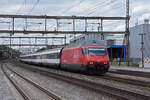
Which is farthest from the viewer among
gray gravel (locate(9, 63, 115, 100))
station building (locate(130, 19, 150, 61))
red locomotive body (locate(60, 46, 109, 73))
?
station building (locate(130, 19, 150, 61))

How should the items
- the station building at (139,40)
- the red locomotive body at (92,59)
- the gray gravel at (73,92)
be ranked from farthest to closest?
1. the station building at (139,40)
2. the red locomotive body at (92,59)
3. the gray gravel at (73,92)

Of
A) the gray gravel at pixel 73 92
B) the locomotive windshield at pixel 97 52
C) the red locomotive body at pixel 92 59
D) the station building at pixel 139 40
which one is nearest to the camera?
the gray gravel at pixel 73 92

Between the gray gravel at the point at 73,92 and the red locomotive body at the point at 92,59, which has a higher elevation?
the red locomotive body at the point at 92,59

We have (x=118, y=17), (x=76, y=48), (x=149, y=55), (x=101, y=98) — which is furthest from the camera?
(x=149, y=55)

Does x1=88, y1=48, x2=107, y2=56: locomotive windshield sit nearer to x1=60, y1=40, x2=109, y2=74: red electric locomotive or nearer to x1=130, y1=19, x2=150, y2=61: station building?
x1=60, y1=40, x2=109, y2=74: red electric locomotive

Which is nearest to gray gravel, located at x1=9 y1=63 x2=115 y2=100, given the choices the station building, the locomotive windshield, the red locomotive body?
the red locomotive body

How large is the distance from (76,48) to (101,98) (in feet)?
40.5

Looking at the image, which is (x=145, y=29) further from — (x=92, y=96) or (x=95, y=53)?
(x=92, y=96)

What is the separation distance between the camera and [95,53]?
845 inches

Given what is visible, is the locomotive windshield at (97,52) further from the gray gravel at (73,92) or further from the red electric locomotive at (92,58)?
the gray gravel at (73,92)

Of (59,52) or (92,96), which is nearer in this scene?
(92,96)

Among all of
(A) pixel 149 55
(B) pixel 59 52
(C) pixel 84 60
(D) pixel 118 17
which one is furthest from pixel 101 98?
(A) pixel 149 55

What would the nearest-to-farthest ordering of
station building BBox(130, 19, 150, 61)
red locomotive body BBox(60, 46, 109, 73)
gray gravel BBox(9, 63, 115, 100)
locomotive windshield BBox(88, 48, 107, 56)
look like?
1. gray gravel BBox(9, 63, 115, 100)
2. red locomotive body BBox(60, 46, 109, 73)
3. locomotive windshield BBox(88, 48, 107, 56)
4. station building BBox(130, 19, 150, 61)

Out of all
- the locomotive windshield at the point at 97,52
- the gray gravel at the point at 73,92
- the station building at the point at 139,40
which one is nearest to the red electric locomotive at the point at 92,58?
the locomotive windshield at the point at 97,52
